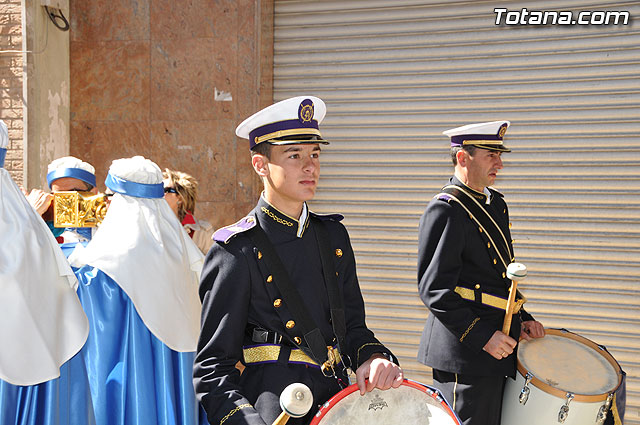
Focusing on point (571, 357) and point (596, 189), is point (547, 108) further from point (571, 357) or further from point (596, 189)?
point (571, 357)

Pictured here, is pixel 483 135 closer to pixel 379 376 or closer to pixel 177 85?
pixel 379 376

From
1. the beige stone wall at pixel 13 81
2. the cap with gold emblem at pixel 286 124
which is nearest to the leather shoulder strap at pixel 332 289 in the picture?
the cap with gold emblem at pixel 286 124

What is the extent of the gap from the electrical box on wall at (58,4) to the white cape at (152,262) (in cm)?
350

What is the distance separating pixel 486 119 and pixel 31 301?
4468mm

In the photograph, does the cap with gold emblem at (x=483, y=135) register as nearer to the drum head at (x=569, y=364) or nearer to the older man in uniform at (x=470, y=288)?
the older man in uniform at (x=470, y=288)

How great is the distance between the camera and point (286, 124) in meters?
2.46

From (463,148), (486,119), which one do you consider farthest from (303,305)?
(486,119)

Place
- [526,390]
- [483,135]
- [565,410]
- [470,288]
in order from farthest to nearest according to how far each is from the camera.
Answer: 1. [483,135]
2. [470,288]
3. [526,390]
4. [565,410]

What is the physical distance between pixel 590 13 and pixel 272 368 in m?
4.85

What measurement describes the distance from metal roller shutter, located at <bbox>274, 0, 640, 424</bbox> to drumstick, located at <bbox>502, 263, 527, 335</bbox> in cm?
252

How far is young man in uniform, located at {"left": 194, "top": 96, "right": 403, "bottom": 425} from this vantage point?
7.24ft

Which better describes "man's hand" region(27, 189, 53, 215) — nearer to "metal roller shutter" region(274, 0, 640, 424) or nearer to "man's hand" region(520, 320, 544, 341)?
"metal roller shutter" region(274, 0, 640, 424)

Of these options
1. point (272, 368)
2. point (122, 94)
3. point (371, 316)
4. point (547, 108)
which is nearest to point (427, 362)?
point (272, 368)

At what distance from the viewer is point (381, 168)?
6469 mm
